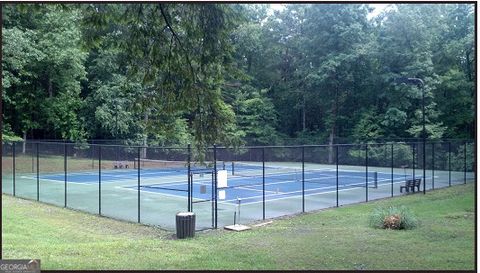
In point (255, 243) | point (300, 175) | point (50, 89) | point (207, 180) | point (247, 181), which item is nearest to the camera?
point (255, 243)

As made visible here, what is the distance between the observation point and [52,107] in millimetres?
46750

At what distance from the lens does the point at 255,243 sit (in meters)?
13.8

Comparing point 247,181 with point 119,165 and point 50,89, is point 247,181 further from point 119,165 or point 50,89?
point 50,89

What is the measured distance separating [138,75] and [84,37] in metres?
1.47

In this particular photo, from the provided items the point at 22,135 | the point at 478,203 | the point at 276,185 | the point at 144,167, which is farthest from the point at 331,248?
the point at 22,135

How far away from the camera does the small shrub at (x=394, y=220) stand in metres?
15.8

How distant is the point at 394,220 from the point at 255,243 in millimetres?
4527

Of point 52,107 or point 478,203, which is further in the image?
point 52,107

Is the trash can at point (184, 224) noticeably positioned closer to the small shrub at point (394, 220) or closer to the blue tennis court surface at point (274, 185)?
the small shrub at point (394, 220)

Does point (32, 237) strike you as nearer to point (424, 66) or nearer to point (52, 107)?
point (52, 107)

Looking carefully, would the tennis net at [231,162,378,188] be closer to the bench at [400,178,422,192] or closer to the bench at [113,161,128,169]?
the bench at [400,178,422,192]

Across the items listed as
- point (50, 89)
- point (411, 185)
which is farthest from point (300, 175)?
point (50, 89)

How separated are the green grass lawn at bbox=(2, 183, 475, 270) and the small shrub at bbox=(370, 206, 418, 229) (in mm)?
378

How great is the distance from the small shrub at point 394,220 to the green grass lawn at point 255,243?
0.38 metres
